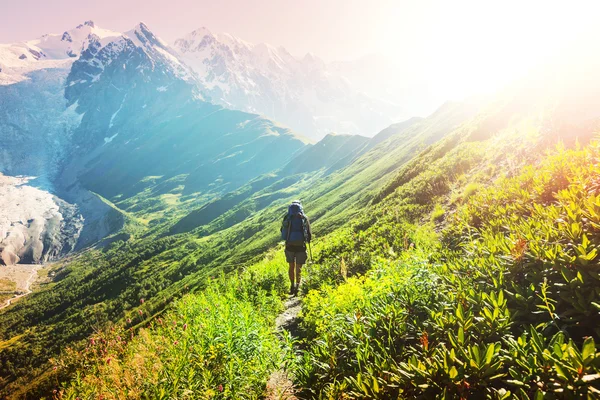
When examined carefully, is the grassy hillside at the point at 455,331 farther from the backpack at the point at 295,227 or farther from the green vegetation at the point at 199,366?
the backpack at the point at 295,227

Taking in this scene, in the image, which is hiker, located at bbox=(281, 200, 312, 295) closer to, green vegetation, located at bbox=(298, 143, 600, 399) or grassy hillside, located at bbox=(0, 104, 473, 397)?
green vegetation, located at bbox=(298, 143, 600, 399)

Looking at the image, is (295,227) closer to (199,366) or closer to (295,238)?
(295,238)

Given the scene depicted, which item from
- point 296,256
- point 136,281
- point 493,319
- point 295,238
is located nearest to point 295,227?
point 295,238

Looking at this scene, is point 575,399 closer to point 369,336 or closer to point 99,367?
point 369,336

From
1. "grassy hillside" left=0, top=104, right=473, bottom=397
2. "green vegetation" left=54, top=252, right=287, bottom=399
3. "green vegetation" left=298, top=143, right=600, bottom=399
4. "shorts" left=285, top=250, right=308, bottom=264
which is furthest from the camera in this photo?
"grassy hillside" left=0, top=104, right=473, bottom=397

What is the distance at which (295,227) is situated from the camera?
40.4 feet

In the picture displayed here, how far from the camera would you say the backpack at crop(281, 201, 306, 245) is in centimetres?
1211

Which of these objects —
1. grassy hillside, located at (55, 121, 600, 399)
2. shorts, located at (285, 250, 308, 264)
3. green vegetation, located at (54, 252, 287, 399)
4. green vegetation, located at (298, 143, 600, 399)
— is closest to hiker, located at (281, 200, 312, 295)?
shorts, located at (285, 250, 308, 264)

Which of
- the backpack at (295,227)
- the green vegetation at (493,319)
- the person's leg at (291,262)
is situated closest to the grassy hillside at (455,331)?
the green vegetation at (493,319)

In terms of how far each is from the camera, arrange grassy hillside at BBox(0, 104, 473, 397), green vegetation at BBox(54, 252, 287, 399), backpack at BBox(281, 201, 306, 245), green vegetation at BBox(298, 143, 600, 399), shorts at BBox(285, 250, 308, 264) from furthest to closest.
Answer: grassy hillside at BBox(0, 104, 473, 397) → shorts at BBox(285, 250, 308, 264) → backpack at BBox(281, 201, 306, 245) → green vegetation at BBox(54, 252, 287, 399) → green vegetation at BBox(298, 143, 600, 399)

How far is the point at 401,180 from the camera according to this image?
32812mm

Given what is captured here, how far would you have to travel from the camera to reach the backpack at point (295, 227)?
12.1 m

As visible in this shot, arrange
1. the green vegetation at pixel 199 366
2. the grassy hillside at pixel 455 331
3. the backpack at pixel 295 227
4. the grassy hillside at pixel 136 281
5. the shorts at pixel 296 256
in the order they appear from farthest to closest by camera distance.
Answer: the grassy hillside at pixel 136 281
the shorts at pixel 296 256
the backpack at pixel 295 227
the green vegetation at pixel 199 366
the grassy hillside at pixel 455 331

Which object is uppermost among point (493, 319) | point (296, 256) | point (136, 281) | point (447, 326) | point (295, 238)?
point (493, 319)
